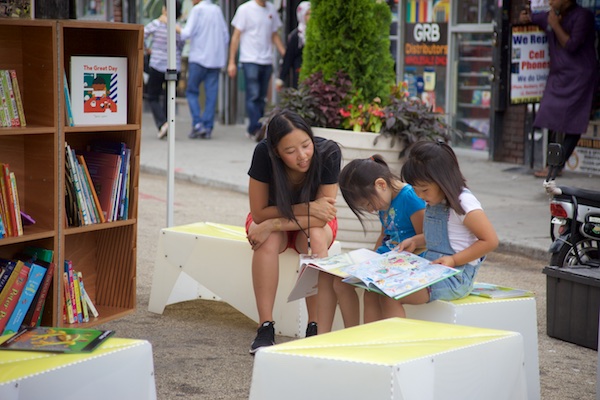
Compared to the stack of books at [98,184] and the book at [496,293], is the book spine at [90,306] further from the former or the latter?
the book at [496,293]

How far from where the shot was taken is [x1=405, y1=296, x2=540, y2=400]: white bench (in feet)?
13.8

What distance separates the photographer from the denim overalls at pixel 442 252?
4.24 m

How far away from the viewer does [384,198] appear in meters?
4.70

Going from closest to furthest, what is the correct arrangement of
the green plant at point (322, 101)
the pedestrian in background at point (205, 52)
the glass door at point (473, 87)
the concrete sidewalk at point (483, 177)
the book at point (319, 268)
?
the book at point (319, 268) < the green plant at point (322, 101) < the concrete sidewalk at point (483, 177) < the glass door at point (473, 87) < the pedestrian in background at point (205, 52)

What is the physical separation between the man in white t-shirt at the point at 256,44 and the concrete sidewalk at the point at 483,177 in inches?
25.0

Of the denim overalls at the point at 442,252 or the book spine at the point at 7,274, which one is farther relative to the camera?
the book spine at the point at 7,274

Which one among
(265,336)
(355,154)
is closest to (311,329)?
(265,336)

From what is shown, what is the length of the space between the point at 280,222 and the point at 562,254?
1785mm

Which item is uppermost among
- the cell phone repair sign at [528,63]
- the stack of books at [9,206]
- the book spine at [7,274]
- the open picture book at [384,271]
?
the cell phone repair sign at [528,63]

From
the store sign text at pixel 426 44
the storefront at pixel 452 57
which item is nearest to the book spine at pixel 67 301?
the storefront at pixel 452 57

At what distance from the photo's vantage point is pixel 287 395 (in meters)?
3.30

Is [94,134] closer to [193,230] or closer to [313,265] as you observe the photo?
[193,230]

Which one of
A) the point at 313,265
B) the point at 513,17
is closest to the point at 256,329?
the point at 313,265

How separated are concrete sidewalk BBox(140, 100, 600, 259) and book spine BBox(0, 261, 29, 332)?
1953 millimetres
